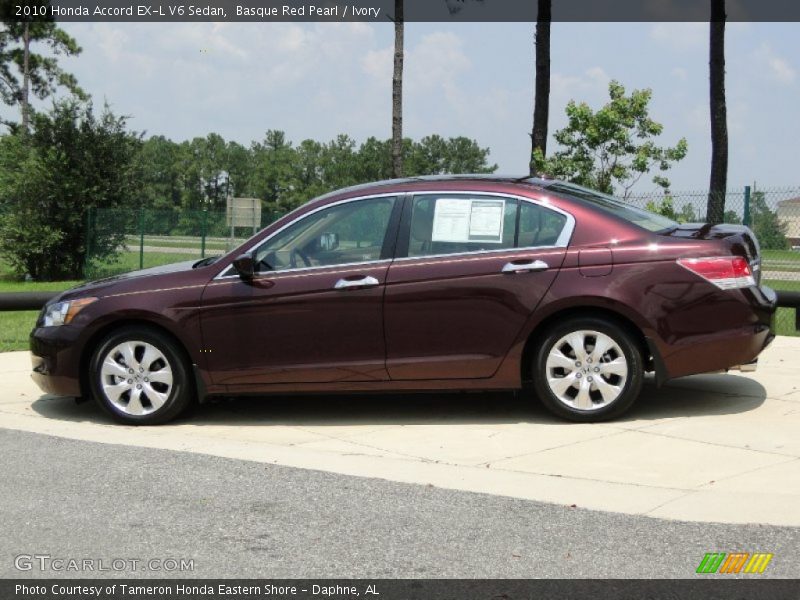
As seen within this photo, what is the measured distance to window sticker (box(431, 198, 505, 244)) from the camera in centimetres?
726

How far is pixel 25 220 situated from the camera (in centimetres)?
2812

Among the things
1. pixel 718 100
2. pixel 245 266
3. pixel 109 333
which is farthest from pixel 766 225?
pixel 109 333

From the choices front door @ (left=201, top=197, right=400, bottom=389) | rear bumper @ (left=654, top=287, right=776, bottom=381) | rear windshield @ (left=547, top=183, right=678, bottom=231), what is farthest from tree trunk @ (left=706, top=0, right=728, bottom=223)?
front door @ (left=201, top=197, right=400, bottom=389)

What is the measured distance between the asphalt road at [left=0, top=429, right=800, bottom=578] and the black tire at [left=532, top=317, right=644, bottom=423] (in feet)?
5.69

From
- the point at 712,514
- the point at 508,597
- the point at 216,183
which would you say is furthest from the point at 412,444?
the point at 216,183

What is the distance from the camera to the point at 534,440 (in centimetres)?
668

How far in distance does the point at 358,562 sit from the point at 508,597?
27.8 inches

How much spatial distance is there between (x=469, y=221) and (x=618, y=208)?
1.09m

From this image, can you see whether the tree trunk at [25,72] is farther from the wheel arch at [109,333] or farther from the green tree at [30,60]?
the wheel arch at [109,333]

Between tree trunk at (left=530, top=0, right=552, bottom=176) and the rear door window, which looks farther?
tree trunk at (left=530, top=0, right=552, bottom=176)

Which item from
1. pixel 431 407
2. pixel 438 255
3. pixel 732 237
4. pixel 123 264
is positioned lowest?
pixel 431 407

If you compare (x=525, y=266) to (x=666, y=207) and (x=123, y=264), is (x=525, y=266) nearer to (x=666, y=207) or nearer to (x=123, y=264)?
(x=666, y=207)

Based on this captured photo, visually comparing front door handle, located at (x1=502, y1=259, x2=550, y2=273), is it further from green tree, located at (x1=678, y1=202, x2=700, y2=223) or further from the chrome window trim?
green tree, located at (x1=678, y1=202, x2=700, y2=223)

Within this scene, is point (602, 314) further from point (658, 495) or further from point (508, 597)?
point (508, 597)
